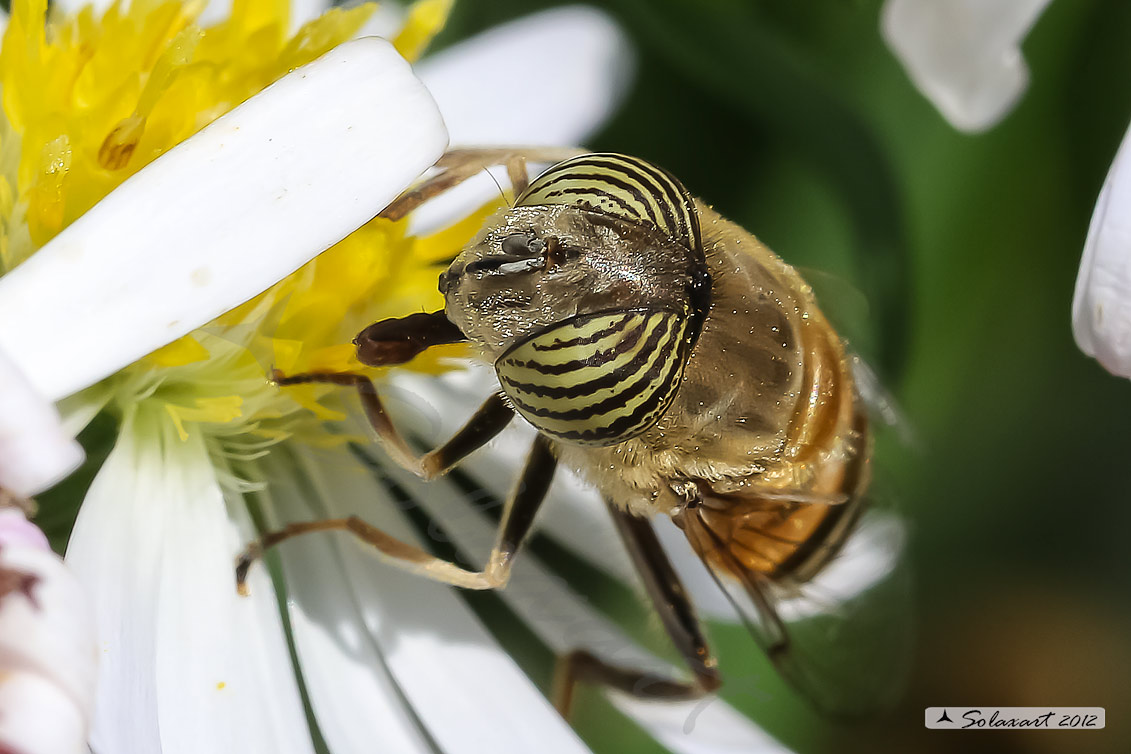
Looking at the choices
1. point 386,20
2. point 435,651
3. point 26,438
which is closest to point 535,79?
point 386,20

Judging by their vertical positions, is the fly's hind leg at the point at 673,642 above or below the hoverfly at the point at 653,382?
below

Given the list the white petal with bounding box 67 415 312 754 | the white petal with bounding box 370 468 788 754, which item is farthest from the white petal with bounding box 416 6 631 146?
the white petal with bounding box 67 415 312 754

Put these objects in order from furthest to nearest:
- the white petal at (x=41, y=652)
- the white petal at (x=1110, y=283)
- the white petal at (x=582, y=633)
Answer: the white petal at (x=582, y=633) < the white petal at (x=1110, y=283) < the white petal at (x=41, y=652)

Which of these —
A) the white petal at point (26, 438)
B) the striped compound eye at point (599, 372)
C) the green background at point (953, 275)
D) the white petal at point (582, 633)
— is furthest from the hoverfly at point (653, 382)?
the green background at point (953, 275)

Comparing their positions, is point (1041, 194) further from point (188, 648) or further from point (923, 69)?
point (188, 648)

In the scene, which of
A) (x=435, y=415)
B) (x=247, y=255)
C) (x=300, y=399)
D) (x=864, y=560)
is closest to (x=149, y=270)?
(x=247, y=255)

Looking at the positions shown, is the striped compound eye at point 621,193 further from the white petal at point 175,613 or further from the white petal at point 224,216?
the white petal at point 175,613

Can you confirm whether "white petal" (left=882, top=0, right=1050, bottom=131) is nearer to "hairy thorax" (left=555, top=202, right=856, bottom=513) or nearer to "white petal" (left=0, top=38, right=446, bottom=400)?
"hairy thorax" (left=555, top=202, right=856, bottom=513)

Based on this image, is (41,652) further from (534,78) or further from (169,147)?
(534,78)
